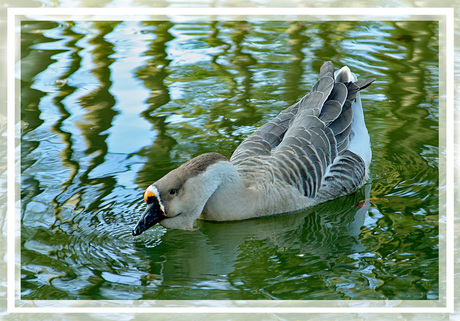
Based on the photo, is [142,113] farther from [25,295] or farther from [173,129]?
[25,295]

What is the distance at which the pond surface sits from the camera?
5.86 meters

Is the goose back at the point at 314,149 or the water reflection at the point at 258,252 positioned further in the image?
the goose back at the point at 314,149

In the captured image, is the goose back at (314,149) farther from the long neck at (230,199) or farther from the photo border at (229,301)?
the photo border at (229,301)

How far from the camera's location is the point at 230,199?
Answer: 6672 millimetres

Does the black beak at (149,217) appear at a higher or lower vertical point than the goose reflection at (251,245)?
higher

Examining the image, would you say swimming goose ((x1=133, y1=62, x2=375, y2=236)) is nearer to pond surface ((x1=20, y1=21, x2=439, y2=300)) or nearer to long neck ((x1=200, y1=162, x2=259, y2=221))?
long neck ((x1=200, y1=162, x2=259, y2=221))

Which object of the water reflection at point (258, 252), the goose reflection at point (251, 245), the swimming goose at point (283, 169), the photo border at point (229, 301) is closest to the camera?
the photo border at point (229, 301)

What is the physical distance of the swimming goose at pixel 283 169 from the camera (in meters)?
6.32

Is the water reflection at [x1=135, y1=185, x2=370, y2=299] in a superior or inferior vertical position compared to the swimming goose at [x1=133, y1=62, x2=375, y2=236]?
inferior

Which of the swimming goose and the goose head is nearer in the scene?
the goose head

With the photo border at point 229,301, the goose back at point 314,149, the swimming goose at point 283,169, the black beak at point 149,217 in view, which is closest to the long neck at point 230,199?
the swimming goose at point 283,169

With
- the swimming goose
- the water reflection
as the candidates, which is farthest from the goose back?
the water reflection

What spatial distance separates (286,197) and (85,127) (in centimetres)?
330

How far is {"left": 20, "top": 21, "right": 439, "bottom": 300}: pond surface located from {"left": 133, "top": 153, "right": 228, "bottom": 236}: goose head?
11.0 inches
